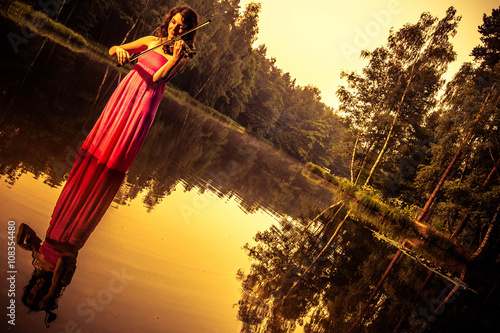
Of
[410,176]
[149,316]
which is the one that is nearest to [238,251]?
[149,316]

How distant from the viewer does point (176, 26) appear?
3.64m

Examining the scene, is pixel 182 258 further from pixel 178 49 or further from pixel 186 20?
pixel 186 20

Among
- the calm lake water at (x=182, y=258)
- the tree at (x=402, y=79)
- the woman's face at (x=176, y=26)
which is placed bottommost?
the calm lake water at (x=182, y=258)

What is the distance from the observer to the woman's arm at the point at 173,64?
11.1ft

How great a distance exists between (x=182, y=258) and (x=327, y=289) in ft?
8.47

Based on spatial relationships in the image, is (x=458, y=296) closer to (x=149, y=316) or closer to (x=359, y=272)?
A: (x=359, y=272)

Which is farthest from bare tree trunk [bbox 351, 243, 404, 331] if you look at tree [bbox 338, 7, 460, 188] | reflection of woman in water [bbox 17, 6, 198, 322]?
tree [bbox 338, 7, 460, 188]

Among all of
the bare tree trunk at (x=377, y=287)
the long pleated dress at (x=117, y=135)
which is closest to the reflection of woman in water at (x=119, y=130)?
the long pleated dress at (x=117, y=135)

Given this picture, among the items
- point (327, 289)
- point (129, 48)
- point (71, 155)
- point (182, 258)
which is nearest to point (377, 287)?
point (327, 289)

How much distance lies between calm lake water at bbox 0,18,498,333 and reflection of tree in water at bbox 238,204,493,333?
0.08 ft

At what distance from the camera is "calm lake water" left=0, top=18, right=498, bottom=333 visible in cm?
197

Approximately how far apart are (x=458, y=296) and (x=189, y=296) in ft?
29.1

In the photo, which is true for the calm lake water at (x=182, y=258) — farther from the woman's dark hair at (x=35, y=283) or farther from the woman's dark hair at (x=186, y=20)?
the woman's dark hair at (x=186, y=20)

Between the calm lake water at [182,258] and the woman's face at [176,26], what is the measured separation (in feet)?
7.44
